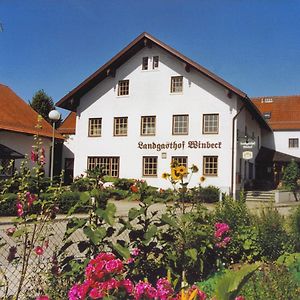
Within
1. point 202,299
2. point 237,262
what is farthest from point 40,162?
point 237,262

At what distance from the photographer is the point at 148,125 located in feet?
88.2

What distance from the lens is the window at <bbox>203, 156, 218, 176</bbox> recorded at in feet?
83.5

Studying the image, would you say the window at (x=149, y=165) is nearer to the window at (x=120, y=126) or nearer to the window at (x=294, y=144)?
the window at (x=120, y=126)

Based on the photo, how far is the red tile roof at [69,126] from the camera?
114 ft

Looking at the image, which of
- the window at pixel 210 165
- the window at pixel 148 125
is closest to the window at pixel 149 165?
the window at pixel 148 125

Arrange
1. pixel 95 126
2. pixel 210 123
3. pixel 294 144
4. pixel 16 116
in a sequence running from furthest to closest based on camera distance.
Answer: pixel 294 144
pixel 16 116
pixel 95 126
pixel 210 123

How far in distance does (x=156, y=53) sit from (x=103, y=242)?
79.5ft

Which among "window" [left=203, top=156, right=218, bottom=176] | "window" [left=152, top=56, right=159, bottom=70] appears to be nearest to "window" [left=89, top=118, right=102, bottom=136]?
"window" [left=152, top=56, right=159, bottom=70]

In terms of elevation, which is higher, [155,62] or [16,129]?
[155,62]

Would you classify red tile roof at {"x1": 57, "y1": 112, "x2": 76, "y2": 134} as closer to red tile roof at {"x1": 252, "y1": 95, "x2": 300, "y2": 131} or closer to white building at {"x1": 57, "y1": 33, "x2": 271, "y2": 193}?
white building at {"x1": 57, "y1": 33, "x2": 271, "y2": 193}

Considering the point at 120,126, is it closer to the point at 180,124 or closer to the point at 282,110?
the point at 180,124

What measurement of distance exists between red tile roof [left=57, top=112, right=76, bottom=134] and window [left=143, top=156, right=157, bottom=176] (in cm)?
979

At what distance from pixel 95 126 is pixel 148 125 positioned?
3809 millimetres

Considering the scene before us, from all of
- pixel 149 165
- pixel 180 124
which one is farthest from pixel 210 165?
pixel 149 165
